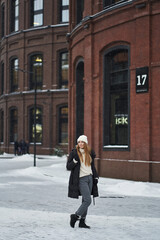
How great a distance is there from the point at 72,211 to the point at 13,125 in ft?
112

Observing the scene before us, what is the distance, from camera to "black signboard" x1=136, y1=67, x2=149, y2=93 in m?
16.0

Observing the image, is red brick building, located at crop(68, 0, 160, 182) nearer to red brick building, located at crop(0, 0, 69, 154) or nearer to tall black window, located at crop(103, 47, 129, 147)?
tall black window, located at crop(103, 47, 129, 147)

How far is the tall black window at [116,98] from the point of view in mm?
17547

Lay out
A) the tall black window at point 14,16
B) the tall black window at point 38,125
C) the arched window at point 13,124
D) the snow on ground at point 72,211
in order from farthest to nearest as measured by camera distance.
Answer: the tall black window at point 14,16
the arched window at point 13,124
the tall black window at point 38,125
the snow on ground at point 72,211

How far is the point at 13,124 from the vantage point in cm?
4312

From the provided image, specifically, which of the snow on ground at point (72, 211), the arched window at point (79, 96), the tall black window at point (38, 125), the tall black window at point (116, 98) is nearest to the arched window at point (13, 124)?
the tall black window at point (38, 125)

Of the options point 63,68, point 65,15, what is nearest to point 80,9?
point 63,68

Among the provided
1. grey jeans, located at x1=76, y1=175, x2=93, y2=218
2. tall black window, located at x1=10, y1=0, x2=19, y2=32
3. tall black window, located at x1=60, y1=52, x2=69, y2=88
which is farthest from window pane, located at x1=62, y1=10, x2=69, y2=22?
grey jeans, located at x1=76, y1=175, x2=93, y2=218

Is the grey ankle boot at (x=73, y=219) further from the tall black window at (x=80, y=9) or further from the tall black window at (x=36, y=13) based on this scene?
the tall black window at (x=36, y=13)

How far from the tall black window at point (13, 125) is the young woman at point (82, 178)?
3521 cm

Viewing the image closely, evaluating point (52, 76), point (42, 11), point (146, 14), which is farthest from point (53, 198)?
point (42, 11)

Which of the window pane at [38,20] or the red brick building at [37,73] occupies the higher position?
the window pane at [38,20]

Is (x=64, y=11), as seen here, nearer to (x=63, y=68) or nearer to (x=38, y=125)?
(x=63, y=68)

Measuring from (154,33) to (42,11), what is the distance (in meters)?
26.3
